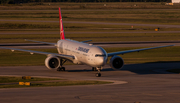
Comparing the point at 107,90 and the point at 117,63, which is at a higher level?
the point at 117,63

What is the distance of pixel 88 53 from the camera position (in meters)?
37.8

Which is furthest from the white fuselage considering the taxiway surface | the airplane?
the taxiway surface

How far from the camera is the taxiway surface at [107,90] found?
24469mm

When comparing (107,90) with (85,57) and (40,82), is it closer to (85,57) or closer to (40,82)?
(40,82)

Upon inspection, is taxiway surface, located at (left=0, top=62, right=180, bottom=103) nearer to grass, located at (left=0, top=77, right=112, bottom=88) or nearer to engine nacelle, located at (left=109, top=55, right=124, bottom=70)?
engine nacelle, located at (left=109, top=55, right=124, bottom=70)

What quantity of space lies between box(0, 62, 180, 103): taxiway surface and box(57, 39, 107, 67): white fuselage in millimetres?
1899

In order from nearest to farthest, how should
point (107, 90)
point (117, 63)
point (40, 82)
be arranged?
point (107, 90) < point (40, 82) < point (117, 63)

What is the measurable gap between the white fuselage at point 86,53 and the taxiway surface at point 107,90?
1.90 meters

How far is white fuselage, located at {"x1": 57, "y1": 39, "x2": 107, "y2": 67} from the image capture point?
3650 cm

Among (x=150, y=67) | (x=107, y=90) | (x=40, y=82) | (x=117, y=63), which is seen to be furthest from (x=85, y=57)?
(x=150, y=67)

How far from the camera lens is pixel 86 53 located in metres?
38.3

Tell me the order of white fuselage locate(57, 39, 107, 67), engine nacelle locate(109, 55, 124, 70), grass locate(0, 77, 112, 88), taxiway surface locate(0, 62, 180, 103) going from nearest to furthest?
taxiway surface locate(0, 62, 180, 103) < grass locate(0, 77, 112, 88) < white fuselage locate(57, 39, 107, 67) < engine nacelle locate(109, 55, 124, 70)

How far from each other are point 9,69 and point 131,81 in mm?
18437

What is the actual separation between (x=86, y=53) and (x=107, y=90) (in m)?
10.4
